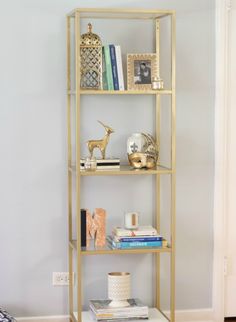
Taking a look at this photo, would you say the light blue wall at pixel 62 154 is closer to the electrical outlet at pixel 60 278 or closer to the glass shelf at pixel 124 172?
the electrical outlet at pixel 60 278

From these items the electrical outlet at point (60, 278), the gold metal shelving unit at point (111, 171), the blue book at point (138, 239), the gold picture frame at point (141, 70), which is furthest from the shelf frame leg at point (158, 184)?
the electrical outlet at point (60, 278)

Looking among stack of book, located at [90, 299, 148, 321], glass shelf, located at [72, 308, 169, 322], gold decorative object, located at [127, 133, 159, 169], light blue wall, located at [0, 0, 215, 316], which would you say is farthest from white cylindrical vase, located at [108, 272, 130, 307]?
gold decorative object, located at [127, 133, 159, 169]

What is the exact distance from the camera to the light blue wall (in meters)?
3.66

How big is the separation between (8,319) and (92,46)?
1452 millimetres

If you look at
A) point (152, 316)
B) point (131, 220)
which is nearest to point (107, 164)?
point (131, 220)

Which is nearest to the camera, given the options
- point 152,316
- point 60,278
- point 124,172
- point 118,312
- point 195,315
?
point 124,172

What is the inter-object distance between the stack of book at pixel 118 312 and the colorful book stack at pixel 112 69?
1.14m

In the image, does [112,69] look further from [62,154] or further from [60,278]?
[60,278]

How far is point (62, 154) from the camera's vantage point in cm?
373

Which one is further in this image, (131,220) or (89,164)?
(131,220)

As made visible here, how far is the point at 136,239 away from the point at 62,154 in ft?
2.12

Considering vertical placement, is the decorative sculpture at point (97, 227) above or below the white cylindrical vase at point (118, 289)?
above

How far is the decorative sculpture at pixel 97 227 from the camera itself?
3.52 meters

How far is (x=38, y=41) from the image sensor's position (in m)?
3.66
